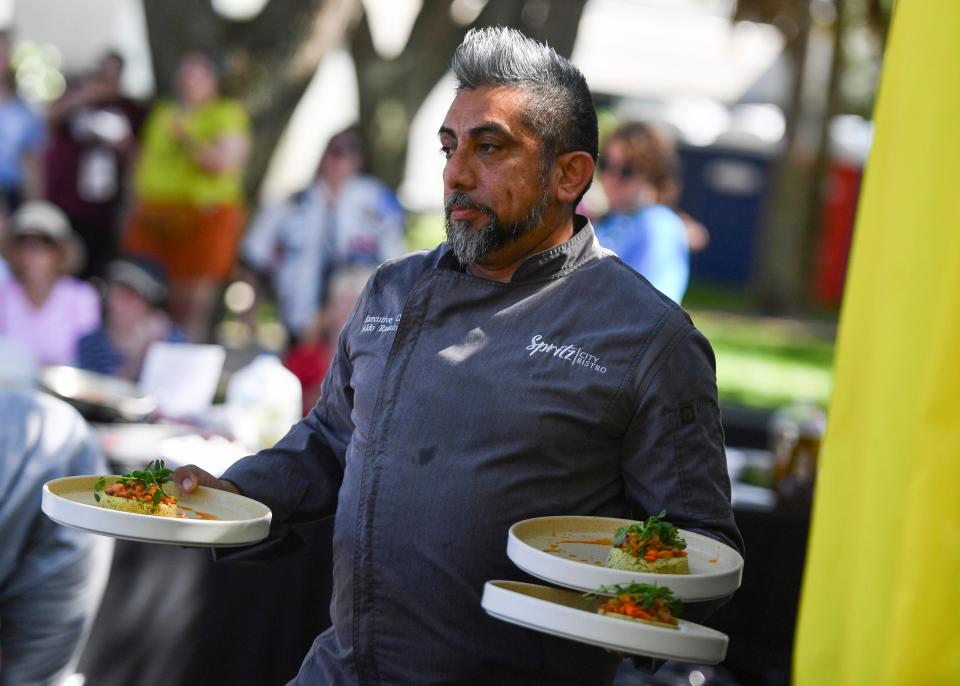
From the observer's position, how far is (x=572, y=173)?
234 centimetres

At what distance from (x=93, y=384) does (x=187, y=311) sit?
362cm

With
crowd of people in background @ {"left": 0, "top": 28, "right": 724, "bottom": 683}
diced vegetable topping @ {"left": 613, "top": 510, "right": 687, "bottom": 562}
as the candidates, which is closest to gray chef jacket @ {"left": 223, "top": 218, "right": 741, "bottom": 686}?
diced vegetable topping @ {"left": 613, "top": 510, "right": 687, "bottom": 562}

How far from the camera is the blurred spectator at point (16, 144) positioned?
907 centimetres

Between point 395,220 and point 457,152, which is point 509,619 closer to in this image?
point 457,152

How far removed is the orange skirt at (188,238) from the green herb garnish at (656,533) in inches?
281

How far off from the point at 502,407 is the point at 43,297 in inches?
230

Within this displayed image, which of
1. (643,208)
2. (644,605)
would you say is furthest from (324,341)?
(644,605)

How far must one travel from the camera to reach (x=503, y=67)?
88.7 inches

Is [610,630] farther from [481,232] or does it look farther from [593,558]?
[481,232]

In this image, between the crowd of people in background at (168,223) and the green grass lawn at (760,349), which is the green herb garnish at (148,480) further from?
the green grass lawn at (760,349)

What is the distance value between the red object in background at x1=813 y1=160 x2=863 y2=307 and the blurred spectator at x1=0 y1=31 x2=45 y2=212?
2124cm

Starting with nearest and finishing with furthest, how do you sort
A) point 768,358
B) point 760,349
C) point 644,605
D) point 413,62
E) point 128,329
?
1. point 644,605
2. point 128,329
3. point 413,62
4. point 768,358
5. point 760,349

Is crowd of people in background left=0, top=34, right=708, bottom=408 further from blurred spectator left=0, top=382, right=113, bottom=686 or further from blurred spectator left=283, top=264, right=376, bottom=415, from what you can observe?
blurred spectator left=0, top=382, right=113, bottom=686

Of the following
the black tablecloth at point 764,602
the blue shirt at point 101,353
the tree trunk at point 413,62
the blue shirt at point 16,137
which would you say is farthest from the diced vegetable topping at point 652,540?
the tree trunk at point 413,62
